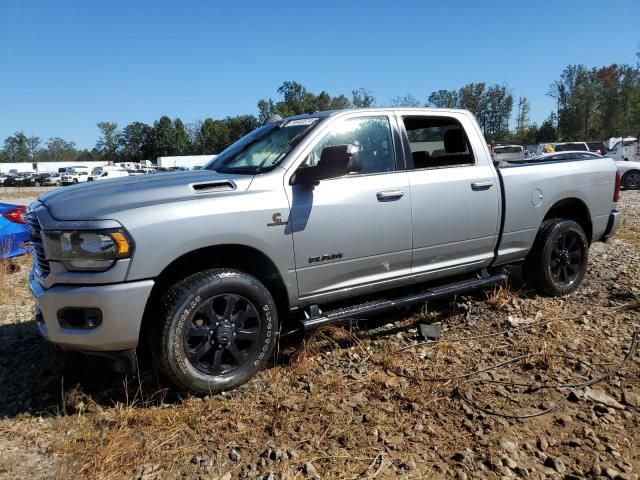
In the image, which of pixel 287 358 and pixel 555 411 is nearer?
pixel 555 411

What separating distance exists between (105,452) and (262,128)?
115 inches

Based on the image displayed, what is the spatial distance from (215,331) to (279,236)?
749 millimetres

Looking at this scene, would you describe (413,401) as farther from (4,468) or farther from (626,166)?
(626,166)

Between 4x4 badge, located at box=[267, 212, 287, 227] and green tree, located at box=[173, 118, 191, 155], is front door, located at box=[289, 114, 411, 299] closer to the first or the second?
4x4 badge, located at box=[267, 212, 287, 227]

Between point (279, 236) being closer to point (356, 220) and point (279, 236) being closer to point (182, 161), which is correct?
point (356, 220)

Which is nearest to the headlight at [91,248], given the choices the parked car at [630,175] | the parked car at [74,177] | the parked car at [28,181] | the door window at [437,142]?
the door window at [437,142]

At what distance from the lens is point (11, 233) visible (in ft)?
22.5

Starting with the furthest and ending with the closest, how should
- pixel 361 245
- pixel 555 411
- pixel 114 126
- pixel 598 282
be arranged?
pixel 114 126 < pixel 598 282 < pixel 361 245 < pixel 555 411

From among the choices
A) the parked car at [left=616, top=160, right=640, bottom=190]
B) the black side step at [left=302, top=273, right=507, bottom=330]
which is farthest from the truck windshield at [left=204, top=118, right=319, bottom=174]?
the parked car at [left=616, top=160, right=640, bottom=190]

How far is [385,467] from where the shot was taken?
100 inches

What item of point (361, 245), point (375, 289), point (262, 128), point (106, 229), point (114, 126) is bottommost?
point (375, 289)

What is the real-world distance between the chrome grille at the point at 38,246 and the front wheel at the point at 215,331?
780 millimetres

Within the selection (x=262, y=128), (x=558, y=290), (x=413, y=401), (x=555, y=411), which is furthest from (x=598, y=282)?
(x=262, y=128)

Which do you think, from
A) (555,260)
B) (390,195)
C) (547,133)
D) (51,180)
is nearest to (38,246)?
(390,195)
